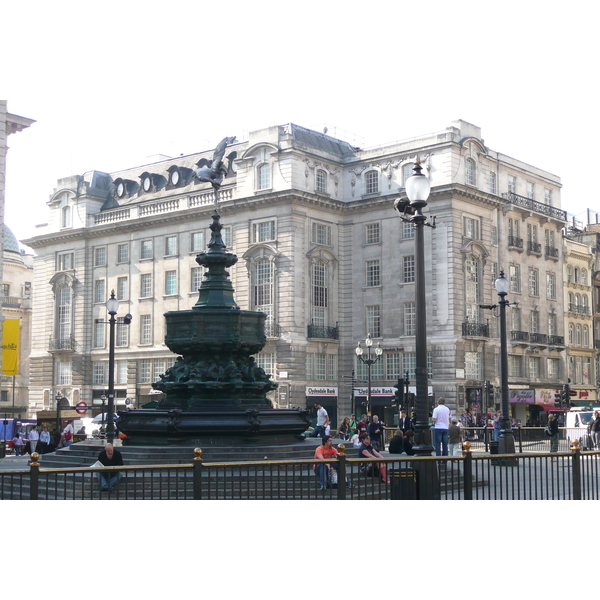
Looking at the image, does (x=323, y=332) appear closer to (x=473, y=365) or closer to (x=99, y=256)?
(x=473, y=365)

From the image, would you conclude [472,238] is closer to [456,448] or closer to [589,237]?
[589,237]

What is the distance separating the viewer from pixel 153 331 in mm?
67000

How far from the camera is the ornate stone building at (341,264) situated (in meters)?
58.6

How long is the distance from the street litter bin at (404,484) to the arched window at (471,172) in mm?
48838

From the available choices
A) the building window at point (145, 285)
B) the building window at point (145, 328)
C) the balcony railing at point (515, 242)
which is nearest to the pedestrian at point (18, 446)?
the building window at point (145, 328)

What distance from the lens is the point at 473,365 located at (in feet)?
194

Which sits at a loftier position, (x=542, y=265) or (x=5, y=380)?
(x=542, y=265)

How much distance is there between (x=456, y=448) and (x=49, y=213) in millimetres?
55524

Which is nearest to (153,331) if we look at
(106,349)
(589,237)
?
(106,349)

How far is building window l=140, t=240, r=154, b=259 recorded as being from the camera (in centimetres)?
6838

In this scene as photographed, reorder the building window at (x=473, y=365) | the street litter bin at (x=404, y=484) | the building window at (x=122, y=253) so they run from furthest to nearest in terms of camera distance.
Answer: the building window at (x=122, y=253)
the building window at (x=473, y=365)
the street litter bin at (x=404, y=484)

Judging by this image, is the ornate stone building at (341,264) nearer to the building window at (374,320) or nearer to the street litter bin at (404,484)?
the building window at (374,320)

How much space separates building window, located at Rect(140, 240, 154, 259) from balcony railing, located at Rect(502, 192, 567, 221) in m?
25.8

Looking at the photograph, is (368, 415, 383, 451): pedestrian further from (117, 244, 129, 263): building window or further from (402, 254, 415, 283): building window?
(117, 244, 129, 263): building window
